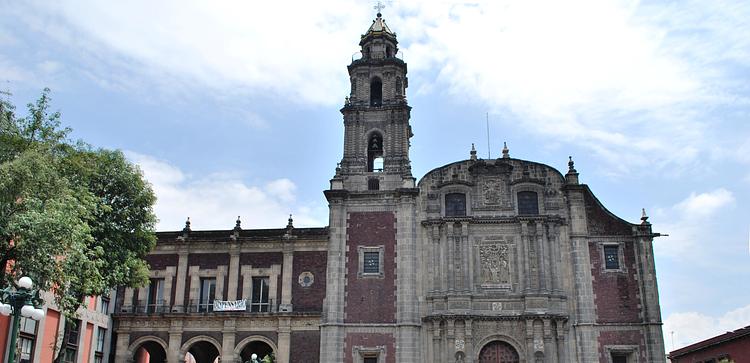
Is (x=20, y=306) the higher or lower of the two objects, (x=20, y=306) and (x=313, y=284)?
the lower

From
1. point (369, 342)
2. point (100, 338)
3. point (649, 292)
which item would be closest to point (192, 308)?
point (100, 338)

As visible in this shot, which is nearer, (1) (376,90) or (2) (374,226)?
(2) (374,226)

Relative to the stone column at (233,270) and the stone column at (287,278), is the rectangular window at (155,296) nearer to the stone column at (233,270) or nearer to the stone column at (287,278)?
the stone column at (233,270)

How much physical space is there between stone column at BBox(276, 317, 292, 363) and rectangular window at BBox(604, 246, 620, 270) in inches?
688

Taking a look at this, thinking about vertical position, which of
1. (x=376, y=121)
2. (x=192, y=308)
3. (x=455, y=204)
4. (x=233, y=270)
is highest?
(x=376, y=121)

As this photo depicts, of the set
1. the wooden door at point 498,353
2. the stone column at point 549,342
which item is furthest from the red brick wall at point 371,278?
the stone column at point 549,342

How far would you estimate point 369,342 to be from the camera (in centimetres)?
3688

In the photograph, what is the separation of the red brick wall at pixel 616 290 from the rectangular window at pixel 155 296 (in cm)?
2447

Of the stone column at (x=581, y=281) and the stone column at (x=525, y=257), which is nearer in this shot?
the stone column at (x=581, y=281)

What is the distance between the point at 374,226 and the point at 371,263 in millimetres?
2093

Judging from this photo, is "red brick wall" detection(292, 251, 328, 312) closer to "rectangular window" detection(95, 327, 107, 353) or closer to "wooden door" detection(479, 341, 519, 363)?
"wooden door" detection(479, 341, 519, 363)

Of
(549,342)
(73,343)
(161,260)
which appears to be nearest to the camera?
(549,342)

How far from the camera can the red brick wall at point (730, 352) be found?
1414 inches

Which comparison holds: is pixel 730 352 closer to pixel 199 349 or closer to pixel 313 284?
pixel 313 284
